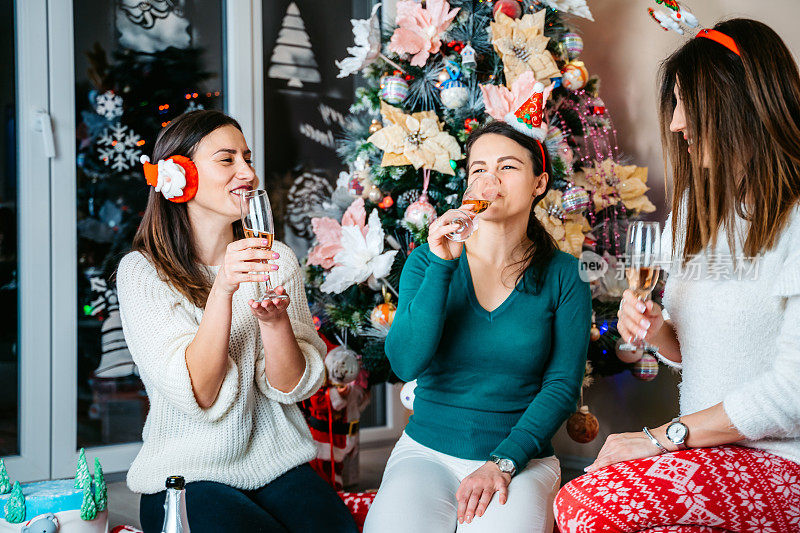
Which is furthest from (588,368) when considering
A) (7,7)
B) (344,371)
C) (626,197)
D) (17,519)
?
(7,7)

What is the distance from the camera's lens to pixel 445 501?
5.16ft

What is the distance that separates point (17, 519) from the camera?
1531 mm

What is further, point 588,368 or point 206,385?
point 588,368

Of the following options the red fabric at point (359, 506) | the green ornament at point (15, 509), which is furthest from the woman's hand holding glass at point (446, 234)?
the green ornament at point (15, 509)

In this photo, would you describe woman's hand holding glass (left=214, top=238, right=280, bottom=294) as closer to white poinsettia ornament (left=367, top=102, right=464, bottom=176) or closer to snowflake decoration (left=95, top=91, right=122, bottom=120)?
white poinsettia ornament (left=367, top=102, right=464, bottom=176)

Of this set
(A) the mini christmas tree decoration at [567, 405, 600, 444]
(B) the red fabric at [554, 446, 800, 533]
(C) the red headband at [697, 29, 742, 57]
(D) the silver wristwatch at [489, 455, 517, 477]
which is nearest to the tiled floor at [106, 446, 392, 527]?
(A) the mini christmas tree decoration at [567, 405, 600, 444]

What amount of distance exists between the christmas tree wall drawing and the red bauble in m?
1.35

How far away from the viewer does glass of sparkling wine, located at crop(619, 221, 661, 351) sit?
4.00 ft

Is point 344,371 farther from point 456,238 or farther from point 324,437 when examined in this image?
point 456,238

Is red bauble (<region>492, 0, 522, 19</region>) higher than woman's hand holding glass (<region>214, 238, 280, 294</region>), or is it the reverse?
red bauble (<region>492, 0, 522, 19</region>)

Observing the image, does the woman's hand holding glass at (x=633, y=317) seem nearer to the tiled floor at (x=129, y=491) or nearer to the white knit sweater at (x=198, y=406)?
the white knit sweater at (x=198, y=406)

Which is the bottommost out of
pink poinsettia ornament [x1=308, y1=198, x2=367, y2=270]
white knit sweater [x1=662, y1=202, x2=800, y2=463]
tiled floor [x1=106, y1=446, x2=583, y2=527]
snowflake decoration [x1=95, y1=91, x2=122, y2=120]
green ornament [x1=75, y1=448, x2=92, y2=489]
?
tiled floor [x1=106, y1=446, x2=583, y2=527]

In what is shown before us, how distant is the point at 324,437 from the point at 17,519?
132cm

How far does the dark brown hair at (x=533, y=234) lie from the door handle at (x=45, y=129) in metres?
1.96
